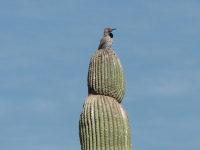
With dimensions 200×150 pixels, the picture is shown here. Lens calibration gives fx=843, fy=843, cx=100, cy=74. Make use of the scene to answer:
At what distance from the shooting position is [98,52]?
2294cm

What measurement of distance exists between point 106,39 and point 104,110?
2764 millimetres

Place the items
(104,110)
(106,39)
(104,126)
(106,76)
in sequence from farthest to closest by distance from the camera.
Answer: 1. (106,39)
2. (106,76)
3. (104,110)
4. (104,126)

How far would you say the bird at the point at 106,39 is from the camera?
23.4 m

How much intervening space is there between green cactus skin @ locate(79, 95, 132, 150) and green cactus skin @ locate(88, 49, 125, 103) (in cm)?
42

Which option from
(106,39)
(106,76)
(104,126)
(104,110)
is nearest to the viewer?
(104,126)

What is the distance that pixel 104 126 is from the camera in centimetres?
2114

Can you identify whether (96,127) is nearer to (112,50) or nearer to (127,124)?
(127,124)

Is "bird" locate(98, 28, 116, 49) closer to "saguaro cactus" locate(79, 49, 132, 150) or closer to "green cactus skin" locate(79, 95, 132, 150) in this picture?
"saguaro cactus" locate(79, 49, 132, 150)

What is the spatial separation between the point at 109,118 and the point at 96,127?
15.7 inches

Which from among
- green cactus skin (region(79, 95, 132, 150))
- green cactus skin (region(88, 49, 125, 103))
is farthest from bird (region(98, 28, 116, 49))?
green cactus skin (region(79, 95, 132, 150))

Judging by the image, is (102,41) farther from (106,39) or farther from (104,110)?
(104,110)

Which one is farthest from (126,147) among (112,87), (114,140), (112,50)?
(112,50)

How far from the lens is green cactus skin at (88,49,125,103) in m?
22.1

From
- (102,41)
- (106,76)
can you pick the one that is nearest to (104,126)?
(106,76)
